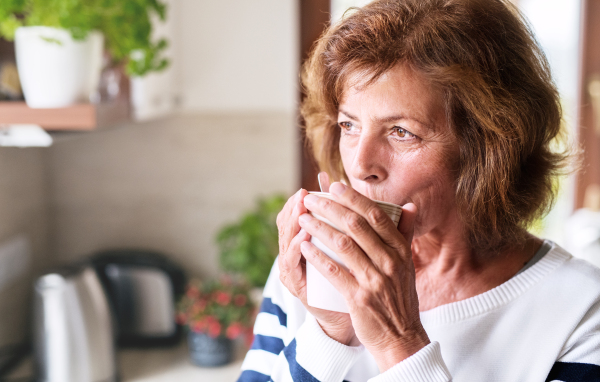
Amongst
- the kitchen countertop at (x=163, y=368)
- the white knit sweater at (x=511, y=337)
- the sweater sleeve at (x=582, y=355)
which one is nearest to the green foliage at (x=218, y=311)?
the kitchen countertop at (x=163, y=368)

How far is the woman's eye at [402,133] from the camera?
2.73 ft

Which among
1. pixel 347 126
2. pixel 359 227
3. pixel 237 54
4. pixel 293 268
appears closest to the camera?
pixel 359 227

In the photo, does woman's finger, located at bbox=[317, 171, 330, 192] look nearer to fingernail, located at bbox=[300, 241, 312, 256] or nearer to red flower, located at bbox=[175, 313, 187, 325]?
fingernail, located at bbox=[300, 241, 312, 256]

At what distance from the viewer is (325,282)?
0.74 metres

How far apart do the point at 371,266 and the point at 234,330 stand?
43.2 inches

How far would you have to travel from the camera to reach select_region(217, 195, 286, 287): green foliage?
1968mm

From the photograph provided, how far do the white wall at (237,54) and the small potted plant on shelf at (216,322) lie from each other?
74 cm

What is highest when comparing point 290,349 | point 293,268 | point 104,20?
point 104,20

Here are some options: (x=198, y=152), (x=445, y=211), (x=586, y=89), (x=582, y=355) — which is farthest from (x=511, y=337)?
(x=586, y=89)

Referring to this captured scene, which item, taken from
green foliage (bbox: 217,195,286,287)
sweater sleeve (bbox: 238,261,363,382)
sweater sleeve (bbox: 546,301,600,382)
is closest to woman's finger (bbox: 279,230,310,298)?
sweater sleeve (bbox: 238,261,363,382)

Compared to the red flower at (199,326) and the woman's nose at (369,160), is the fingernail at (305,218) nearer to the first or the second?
the woman's nose at (369,160)

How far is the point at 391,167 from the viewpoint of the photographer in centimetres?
84

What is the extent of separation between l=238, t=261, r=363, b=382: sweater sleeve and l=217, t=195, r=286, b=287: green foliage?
91cm

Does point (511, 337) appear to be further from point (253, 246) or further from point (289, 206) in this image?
point (253, 246)
